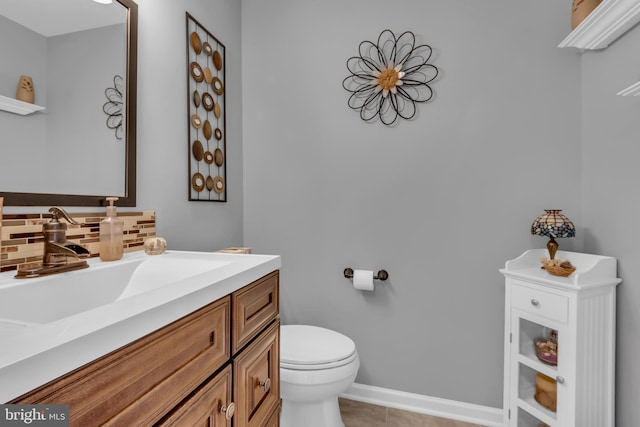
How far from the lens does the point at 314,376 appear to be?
1342mm

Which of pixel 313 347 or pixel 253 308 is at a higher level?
pixel 253 308

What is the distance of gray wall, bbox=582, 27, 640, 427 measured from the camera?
1233 millimetres

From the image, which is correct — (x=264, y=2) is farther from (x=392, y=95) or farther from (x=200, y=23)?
(x=392, y=95)

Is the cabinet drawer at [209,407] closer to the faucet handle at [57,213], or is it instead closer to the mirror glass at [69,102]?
the faucet handle at [57,213]

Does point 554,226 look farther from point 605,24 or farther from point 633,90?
point 605,24

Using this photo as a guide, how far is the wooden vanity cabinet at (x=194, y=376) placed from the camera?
45 centimetres

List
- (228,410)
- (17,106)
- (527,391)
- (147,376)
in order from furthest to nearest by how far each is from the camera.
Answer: (527,391) < (17,106) < (228,410) < (147,376)

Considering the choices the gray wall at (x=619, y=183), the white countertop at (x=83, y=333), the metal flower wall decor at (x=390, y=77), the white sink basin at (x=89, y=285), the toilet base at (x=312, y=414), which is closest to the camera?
the white countertop at (x=83, y=333)

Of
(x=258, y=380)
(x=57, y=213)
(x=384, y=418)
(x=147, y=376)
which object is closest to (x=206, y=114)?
(x=57, y=213)

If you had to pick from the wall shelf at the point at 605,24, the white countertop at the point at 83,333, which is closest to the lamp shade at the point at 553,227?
the wall shelf at the point at 605,24

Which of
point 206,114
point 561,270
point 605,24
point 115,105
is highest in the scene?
point 605,24

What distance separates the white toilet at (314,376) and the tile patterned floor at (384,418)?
0.26 m

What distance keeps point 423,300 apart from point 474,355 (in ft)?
1.25

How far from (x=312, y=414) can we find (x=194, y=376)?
1.02 m
